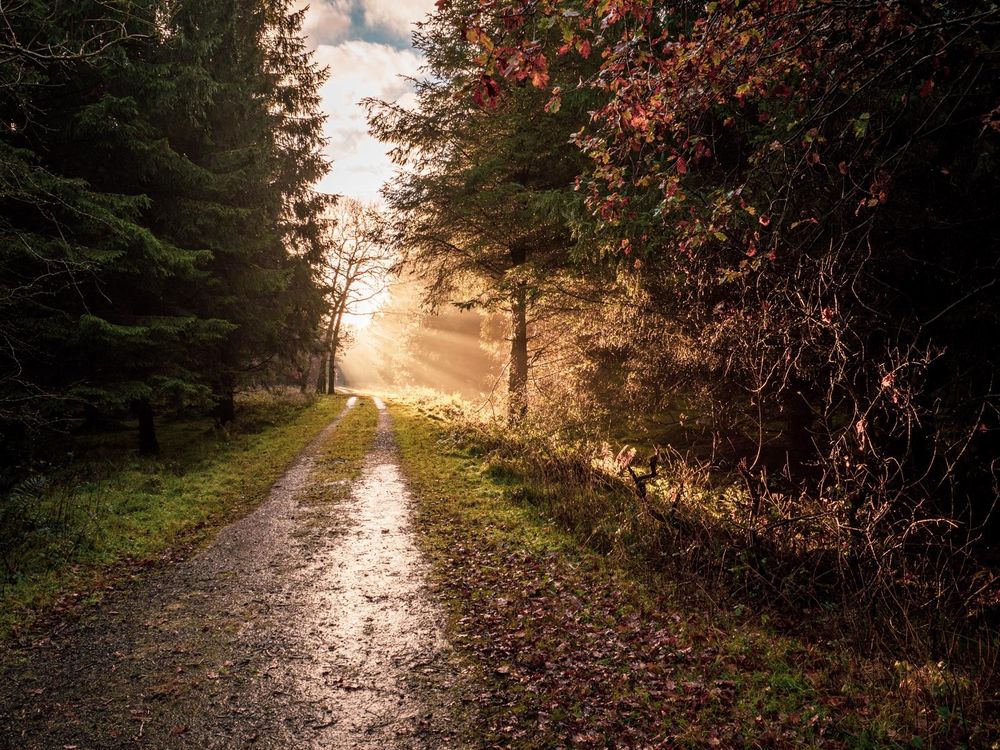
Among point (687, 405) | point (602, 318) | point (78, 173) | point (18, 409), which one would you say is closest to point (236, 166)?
point (78, 173)

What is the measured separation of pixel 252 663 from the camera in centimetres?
482

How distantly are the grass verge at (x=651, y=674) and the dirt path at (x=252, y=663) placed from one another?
0.53 metres

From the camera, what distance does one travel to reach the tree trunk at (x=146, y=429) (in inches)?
511

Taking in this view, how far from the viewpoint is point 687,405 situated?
38.3 ft

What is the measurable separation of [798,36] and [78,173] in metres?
14.2

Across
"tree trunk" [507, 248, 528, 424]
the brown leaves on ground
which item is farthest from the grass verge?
"tree trunk" [507, 248, 528, 424]

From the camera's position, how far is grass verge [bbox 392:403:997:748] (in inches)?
146

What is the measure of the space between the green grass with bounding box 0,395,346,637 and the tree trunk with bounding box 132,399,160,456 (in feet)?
1.24

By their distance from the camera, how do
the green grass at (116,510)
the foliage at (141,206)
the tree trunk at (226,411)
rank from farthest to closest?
the tree trunk at (226,411), the foliage at (141,206), the green grass at (116,510)

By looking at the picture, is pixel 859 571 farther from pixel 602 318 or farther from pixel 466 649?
pixel 602 318

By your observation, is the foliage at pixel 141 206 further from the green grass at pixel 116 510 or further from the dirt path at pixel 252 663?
the dirt path at pixel 252 663

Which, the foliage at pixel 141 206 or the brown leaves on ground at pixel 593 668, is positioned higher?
the foliage at pixel 141 206

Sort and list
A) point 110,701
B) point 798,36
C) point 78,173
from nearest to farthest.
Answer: point 798,36
point 110,701
point 78,173

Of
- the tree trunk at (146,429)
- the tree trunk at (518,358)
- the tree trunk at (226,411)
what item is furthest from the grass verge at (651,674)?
the tree trunk at (226,411)
